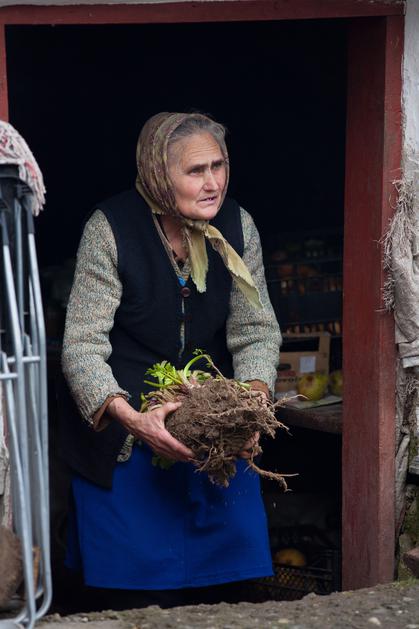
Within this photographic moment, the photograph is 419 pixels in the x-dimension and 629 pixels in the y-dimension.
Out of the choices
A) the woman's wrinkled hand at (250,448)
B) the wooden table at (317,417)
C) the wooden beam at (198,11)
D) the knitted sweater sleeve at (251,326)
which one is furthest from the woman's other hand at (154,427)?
the wooden beam at (198,11)

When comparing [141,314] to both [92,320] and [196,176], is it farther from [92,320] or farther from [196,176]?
[196,176]

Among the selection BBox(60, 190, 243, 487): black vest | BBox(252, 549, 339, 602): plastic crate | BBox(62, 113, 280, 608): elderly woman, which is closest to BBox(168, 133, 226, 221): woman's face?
BBox(62, 113, 280, 608): elderly woman

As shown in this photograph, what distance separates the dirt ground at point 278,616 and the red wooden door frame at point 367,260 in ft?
2.36

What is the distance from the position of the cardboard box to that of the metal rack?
7.55 feet

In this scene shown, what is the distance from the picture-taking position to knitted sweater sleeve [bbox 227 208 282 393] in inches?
163

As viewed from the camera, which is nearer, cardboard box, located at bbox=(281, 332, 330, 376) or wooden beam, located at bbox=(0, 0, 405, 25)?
wooden beam, located at bbox=(0, 0, 405, 25)

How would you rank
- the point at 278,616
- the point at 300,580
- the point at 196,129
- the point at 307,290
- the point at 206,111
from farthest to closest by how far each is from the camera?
1. the point at 206,111
2. the point at 307,290
3. the point at 300,580
4. the point at 196,129
5. the point at 278,616

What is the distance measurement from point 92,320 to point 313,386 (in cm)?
142

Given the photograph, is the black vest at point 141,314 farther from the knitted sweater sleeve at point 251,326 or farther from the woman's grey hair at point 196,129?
the woman's grey hair at point 196,129

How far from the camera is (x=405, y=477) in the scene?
169 inches

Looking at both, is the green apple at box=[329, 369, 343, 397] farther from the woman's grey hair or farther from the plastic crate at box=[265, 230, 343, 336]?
the woman's grey hair

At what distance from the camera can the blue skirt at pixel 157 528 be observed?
158 inches

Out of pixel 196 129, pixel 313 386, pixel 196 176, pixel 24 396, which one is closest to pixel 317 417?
pixel 313 386

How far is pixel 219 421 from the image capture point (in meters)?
3.50
